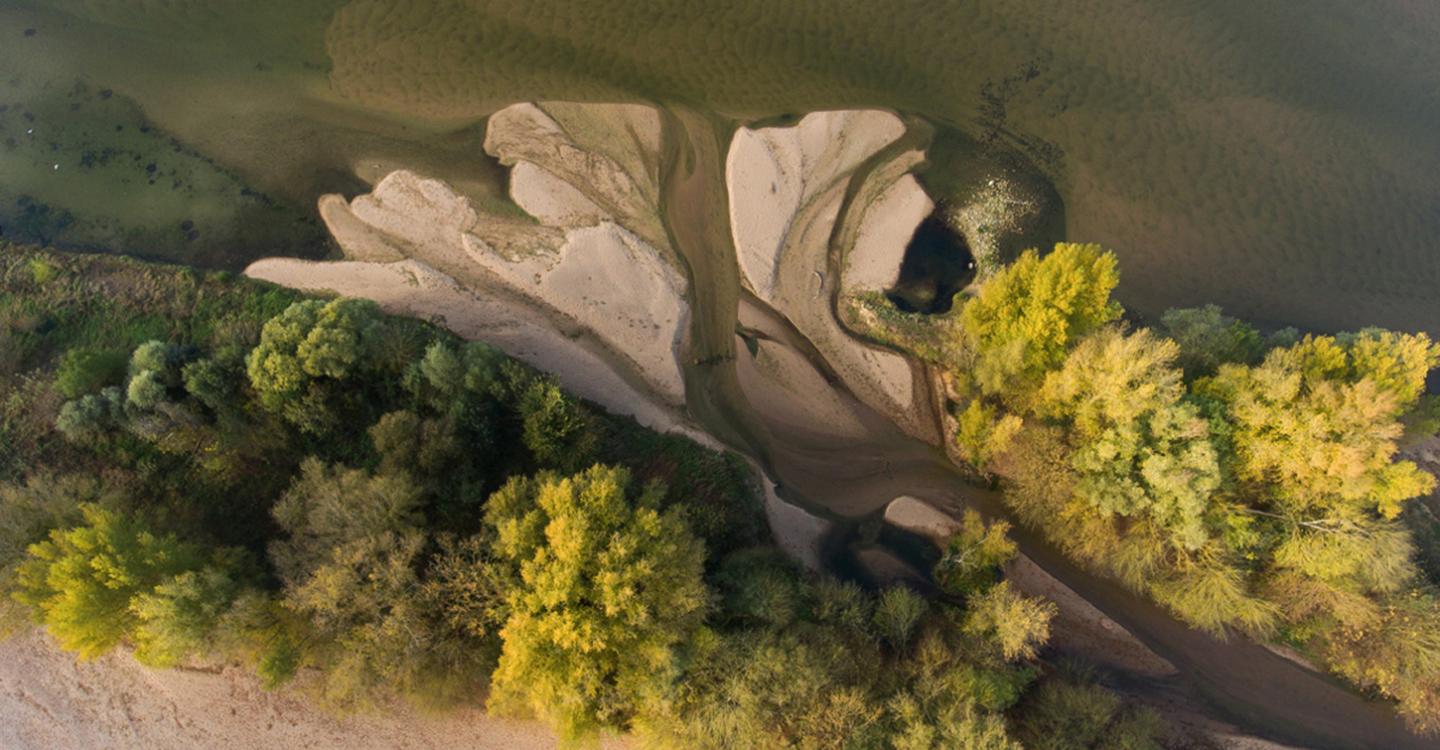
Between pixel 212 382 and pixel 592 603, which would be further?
pixel 212 382

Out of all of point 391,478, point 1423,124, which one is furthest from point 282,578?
point 1423,124

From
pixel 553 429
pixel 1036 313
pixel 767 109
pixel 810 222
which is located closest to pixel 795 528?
pixel 553 429

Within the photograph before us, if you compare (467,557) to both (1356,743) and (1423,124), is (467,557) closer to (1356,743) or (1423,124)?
(1356,743)

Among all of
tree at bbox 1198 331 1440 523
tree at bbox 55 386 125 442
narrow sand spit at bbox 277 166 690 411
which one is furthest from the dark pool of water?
tree at bbox 55 386 125 442

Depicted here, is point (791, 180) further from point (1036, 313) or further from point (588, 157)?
point (1036, 313)

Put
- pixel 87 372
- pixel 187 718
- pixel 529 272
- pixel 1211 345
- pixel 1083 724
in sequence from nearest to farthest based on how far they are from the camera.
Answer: pixel 1083 724
pixel 187 718
pixel 87 372
pixel 1211 345
pixel 529 272

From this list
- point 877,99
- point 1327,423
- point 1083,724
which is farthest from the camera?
point 877,99

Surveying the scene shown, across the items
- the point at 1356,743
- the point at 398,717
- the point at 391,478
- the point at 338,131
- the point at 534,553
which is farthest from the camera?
the point at 338,131
